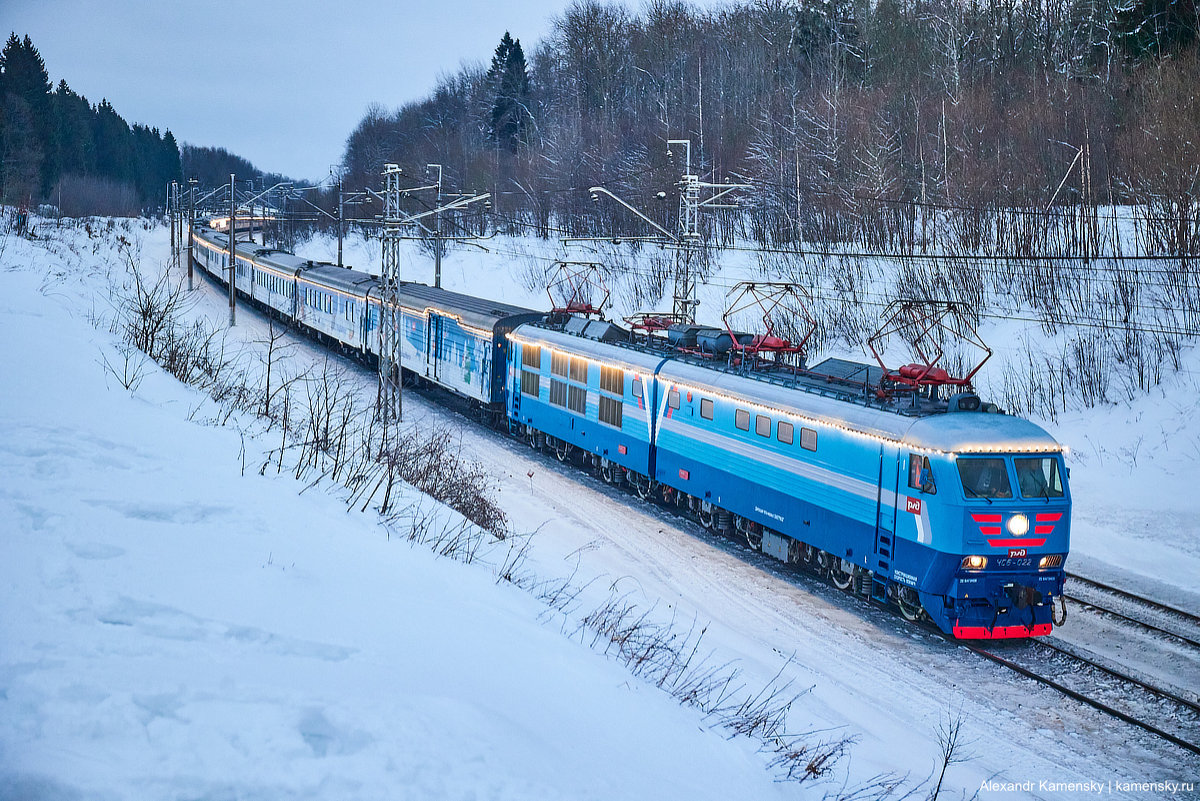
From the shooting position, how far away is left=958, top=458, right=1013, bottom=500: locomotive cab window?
12164 mm

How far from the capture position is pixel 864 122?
41.1 meters

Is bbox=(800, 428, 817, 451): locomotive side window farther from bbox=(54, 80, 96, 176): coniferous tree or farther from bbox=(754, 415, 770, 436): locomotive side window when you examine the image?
bbox=(54, 80, 96, 176): coniferous tree

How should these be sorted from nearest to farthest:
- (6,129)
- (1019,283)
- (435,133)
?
(1019,283)
(6,129)
(435,133)

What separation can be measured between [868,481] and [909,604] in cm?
175

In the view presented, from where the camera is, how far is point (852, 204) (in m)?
38.6

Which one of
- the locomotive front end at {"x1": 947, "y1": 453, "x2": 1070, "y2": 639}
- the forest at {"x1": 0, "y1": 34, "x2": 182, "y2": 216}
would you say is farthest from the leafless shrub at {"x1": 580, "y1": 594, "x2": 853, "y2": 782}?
the forest at {"x1": 0, "y1": 34, "x2": 182, "y2": 216}

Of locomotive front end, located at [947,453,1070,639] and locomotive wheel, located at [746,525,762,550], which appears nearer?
locomotive front end, located at [947,453,1070,639]

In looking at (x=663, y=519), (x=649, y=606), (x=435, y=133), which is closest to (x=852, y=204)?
(x=663, y=519)

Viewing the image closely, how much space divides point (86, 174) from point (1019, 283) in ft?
309

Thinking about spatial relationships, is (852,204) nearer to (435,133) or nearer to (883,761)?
(883,761)

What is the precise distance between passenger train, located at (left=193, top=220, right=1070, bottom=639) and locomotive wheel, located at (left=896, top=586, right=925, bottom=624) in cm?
3

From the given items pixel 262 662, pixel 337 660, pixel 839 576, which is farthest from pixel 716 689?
pixel 262 662

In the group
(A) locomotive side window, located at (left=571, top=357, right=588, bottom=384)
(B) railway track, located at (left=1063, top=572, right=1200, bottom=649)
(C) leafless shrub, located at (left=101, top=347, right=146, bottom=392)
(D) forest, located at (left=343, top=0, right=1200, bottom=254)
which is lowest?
(B) railway track, located at (left=1063, top=572, right=1200, bottom=649)

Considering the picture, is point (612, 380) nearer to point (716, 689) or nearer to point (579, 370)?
point (579, 370)
